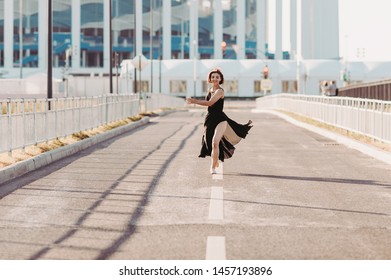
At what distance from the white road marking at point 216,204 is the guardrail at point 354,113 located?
8.69 meters

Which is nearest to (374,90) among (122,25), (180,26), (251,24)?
(180,26)

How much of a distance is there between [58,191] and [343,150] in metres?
10.2

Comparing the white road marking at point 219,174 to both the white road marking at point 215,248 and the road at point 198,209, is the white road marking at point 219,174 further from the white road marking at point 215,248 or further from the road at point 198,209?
the white road marking at point 215,248

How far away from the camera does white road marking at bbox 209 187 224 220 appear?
30.3ft

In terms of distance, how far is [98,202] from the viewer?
1058 centimetres

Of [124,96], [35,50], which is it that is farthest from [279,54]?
[124,96]

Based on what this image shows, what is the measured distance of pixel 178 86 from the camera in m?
102

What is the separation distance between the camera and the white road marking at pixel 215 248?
683cm

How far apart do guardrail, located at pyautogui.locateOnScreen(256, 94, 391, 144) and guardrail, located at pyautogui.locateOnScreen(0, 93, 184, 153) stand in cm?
825

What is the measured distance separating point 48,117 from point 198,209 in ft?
35.0

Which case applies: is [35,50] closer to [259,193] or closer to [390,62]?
[390,62]

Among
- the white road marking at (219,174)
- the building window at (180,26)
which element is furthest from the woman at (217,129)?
the building window at (180,26)

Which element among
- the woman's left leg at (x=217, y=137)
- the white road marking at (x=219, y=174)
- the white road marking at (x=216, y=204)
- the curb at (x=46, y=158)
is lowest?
the white road marking at (x=216, y=204)

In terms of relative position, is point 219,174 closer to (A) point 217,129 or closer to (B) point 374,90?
(A) point 217,129
